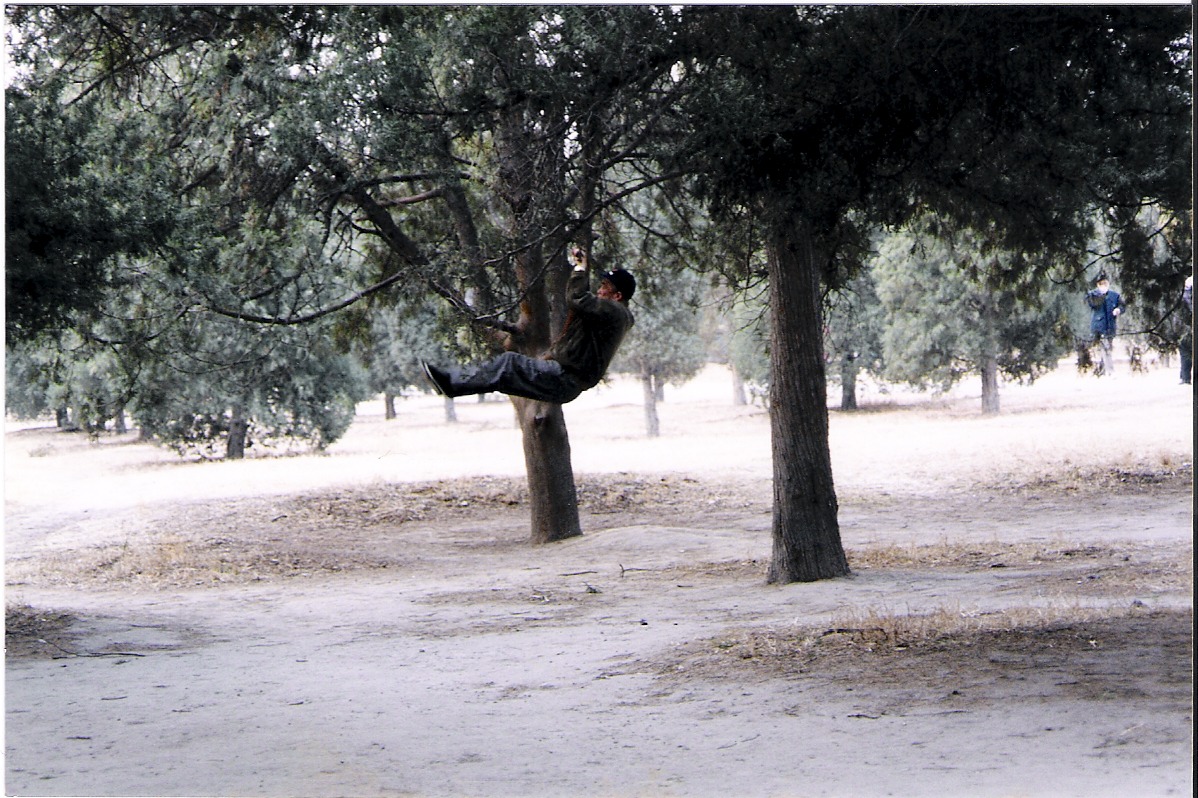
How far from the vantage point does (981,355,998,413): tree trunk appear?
2342 centimetres

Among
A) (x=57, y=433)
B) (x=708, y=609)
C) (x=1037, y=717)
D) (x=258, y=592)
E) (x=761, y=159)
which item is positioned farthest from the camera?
(x=57, y=433)

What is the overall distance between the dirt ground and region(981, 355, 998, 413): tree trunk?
5.32 meters

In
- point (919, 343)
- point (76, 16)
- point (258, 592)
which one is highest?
point (76, 16)

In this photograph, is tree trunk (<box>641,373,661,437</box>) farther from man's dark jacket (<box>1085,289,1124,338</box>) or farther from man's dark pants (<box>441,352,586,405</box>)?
man's dark pants (<box>441,352,586,405</box>)

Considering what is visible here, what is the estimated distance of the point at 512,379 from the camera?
5.26 m

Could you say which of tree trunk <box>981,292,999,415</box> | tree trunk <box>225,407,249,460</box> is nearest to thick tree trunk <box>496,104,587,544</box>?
tree trunk <box>225,407,249,460</box>

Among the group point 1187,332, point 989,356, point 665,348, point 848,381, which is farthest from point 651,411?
point 1187,332

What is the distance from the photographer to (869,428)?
23.5 m

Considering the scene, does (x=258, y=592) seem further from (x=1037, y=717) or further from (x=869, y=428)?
(x=869, y=428)

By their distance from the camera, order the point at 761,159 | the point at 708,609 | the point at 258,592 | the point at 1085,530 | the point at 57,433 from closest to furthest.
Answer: the point at 761,159
the point at 708,609
the point at 258,592
the point at 1085,530
the point at 57,433

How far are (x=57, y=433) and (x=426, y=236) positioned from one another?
1083cm

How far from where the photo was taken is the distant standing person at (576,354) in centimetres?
521

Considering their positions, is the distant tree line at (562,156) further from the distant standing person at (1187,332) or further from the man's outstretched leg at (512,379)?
the man's outstretched leg at (512,379)

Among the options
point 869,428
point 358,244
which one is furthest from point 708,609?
point 869,428
